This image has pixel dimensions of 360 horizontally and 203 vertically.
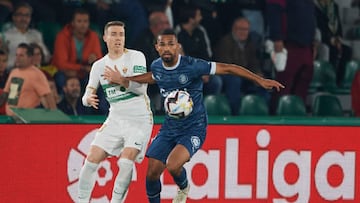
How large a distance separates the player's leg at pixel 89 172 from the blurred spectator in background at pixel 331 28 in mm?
6519

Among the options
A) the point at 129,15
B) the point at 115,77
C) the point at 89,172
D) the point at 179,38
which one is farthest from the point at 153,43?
the point at 89,172

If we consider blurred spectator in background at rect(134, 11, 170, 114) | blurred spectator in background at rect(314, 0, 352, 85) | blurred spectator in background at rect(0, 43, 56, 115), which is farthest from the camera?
blurred spectator in background at rect(314, 0, 352, 85)

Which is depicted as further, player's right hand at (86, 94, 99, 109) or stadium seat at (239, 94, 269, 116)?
stadium seat at (239, 94, 269, 116)

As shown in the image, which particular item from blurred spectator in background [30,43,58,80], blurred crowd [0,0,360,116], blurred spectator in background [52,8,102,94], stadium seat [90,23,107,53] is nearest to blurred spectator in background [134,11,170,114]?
blurred crowd [0,0,360,116]

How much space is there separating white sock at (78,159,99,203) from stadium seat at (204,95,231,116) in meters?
3.09

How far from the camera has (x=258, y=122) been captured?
599 inches

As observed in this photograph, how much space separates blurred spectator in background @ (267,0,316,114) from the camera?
60.0 feet

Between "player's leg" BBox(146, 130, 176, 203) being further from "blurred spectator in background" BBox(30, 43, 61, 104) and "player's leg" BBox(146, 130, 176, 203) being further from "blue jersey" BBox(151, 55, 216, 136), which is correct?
"blurred spectator in background" BBox(30, 43, 61, 104)

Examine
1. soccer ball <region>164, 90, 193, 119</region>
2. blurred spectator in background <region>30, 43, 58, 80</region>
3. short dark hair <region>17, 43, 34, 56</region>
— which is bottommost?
soccer ball <region>164, 90, 193, 119</region>

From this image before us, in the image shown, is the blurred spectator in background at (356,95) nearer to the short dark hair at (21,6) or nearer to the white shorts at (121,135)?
the short dark hair at (21,6)

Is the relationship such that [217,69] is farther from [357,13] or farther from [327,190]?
[357,13]

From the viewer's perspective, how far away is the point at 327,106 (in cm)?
1788

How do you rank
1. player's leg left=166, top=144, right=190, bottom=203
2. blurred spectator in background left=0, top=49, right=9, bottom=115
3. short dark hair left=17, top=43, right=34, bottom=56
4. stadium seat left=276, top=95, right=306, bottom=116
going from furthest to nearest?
stadium seat left=276, top=95, right=306, bottom=116, blurred spectator in background left=0, top=49, right=9, bottom=115, short dark hair left=17, top=43, right=34, bottom=56, player's leg left=166, top=144, right=190, bottom=203

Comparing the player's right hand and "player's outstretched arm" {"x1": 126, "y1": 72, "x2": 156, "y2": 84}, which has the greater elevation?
"player's outstretched arm" {"x1": 126, "y1": 72, "x2": 156, "y2": 84}
